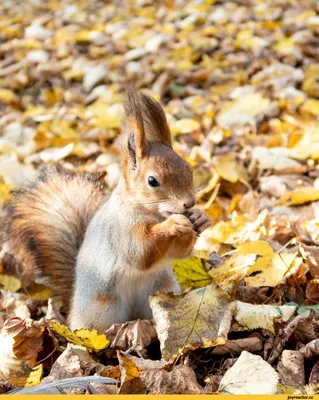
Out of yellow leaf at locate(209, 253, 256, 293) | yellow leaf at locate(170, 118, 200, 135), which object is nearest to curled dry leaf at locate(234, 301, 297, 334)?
yellow leaf at locate(209, 253, 256, 293)

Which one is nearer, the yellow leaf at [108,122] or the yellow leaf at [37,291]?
the yellow leaf at [37,291]

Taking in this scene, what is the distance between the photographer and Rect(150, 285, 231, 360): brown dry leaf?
4.18ft

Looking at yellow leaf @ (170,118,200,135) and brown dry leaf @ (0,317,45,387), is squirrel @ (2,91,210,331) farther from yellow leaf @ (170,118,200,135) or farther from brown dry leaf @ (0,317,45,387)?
yellow leaf @ (170,118,200,135)

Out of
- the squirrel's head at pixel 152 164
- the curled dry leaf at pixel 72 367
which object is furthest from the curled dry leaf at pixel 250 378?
the squirrel's head at pixel 152 164

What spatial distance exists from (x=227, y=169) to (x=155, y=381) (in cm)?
112

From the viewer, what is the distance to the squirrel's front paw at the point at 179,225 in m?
1.31

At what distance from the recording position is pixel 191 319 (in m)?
1.32

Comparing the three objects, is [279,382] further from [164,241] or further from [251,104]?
[251,104]

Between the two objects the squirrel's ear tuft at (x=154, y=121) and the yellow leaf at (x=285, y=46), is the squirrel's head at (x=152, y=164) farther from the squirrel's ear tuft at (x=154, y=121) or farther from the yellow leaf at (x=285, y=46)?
the yellow leaf at (x=285, y=46)

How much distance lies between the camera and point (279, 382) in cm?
116

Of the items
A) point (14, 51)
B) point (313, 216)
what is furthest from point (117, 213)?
point (14, 51)

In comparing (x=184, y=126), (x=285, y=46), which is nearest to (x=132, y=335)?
(x=184, y=126)

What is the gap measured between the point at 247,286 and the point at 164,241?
0.26m

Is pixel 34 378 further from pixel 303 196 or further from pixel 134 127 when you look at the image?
pixel 303 196
